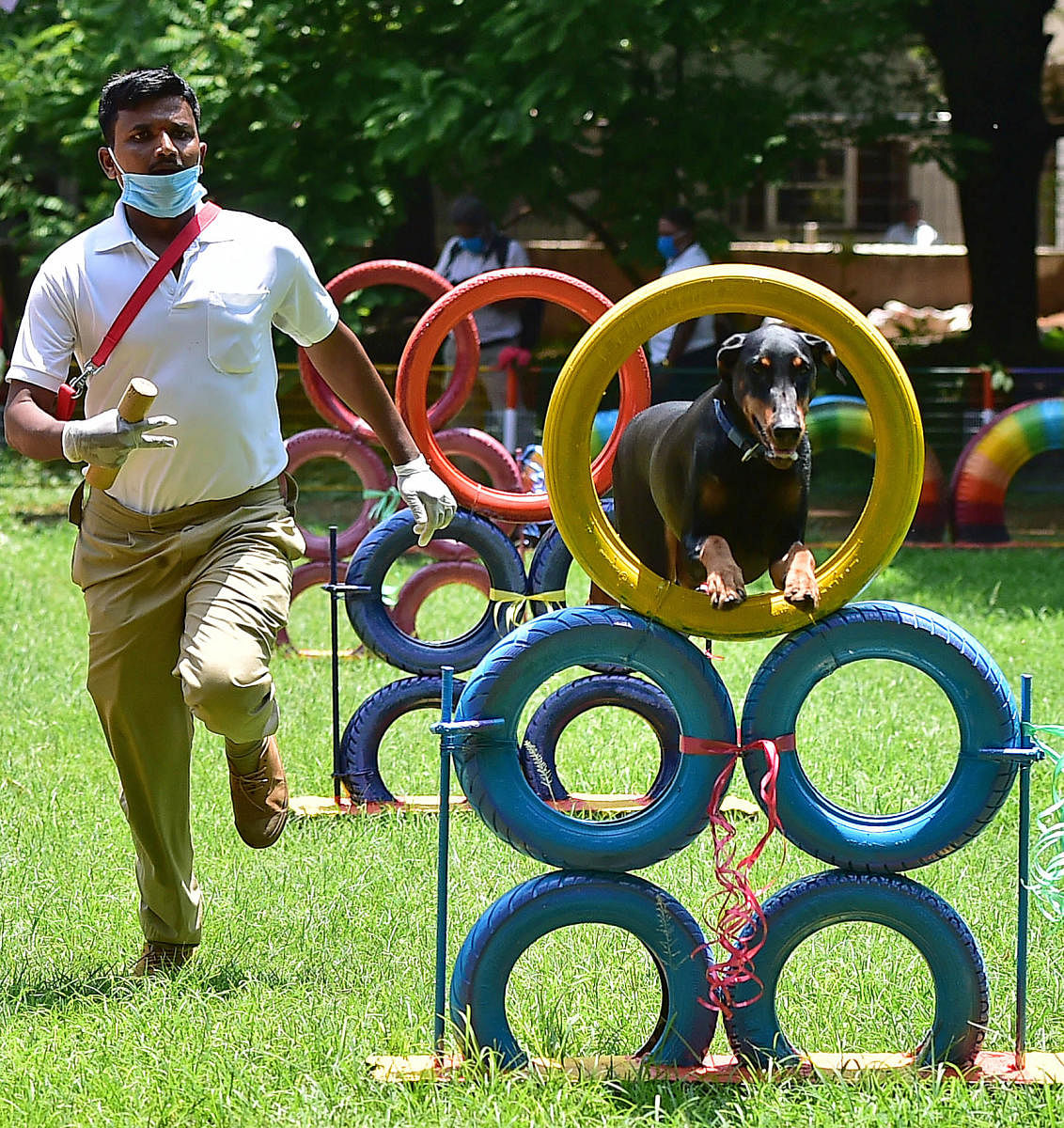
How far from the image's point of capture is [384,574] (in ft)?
21.2

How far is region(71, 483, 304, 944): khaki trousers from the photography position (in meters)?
4.15

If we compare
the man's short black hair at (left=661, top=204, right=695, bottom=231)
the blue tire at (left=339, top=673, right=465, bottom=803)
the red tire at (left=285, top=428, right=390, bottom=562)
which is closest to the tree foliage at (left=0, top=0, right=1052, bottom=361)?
the man's short black hair at (left=661, top=204, right=695, bottom=231)

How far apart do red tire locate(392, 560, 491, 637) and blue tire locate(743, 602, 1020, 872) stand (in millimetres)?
4151

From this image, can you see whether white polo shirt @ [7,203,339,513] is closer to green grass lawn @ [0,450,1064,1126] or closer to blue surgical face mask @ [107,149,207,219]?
blue surgical face mask @ [107,149,207,219]

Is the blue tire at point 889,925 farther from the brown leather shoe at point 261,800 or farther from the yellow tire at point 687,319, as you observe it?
the brown leather shoe at point 261,800

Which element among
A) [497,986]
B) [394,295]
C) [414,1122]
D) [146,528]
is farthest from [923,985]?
[394,295]

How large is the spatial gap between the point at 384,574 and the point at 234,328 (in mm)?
2449

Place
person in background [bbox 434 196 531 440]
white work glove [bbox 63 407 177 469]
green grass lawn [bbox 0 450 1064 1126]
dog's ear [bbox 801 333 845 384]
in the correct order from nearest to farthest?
1. green grass lawn [bbox 0 450 1064 1126]
2. white work glove [bbox 63 407 177 469]
3. dog's ear [bbox 801 333 845 384]
4. person in background [bbox 434 196 531 440]

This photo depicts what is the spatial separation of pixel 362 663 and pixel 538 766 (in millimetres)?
2774

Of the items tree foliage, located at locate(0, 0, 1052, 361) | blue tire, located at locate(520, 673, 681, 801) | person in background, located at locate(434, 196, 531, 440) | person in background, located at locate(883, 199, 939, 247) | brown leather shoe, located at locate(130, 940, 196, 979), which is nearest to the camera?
brown leather shoe, located at locate(130, 940, 196, 979)

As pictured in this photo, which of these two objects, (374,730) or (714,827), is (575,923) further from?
(374,730)

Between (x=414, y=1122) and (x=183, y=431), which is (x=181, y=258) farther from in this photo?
(x=414, y=1122)

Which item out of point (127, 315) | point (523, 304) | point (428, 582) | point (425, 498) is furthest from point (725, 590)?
point (523, 304)

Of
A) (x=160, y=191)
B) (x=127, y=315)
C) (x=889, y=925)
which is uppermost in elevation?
(x=160, y=191)
